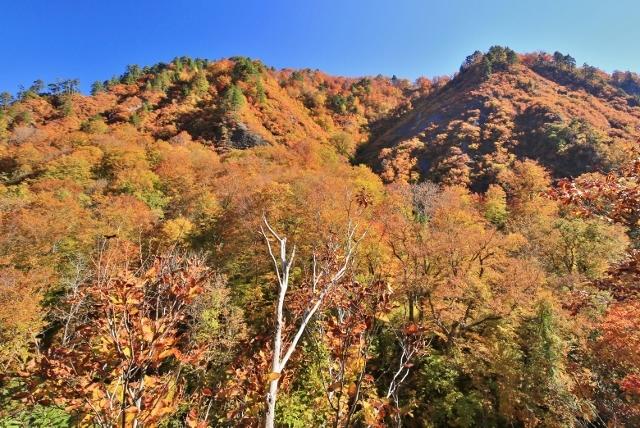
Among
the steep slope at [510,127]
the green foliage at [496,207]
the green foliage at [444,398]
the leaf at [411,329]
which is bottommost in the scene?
the green foliage at [444,398]

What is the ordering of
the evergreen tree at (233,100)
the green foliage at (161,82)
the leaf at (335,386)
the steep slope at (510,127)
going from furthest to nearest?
the green foliage at (161,82)
the evergreen tree at (233,100)
the steep slope at (510,127)
the leaf at (335,386)

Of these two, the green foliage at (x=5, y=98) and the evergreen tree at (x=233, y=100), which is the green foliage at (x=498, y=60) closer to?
the evergreen tree at (x=233, y=100)

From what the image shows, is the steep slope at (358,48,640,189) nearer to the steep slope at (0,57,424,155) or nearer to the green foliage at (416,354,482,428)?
the steep slope at (0,57,424,155)

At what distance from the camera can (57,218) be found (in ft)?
90.9

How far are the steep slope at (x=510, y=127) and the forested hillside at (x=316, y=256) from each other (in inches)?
20.8

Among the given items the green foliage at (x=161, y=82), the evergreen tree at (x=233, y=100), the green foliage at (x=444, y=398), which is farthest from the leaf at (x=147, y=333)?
the green foliage at (x=161, y=82)

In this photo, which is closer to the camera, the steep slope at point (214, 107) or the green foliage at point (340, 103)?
the steep slope at point (214, 107)

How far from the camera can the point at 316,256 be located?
5.26 metres

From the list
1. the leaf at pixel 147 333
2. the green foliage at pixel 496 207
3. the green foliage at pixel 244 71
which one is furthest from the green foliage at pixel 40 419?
the green foliage at pixel 244 71

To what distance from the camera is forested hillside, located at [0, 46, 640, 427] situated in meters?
4.05

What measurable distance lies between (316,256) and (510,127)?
78568mm

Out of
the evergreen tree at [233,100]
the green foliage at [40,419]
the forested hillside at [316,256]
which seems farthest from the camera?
the evergreen tree at [233,100]

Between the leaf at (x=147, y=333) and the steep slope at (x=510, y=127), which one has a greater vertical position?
the steep slope at (x=510, y=127)

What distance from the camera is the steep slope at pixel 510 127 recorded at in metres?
61.4
